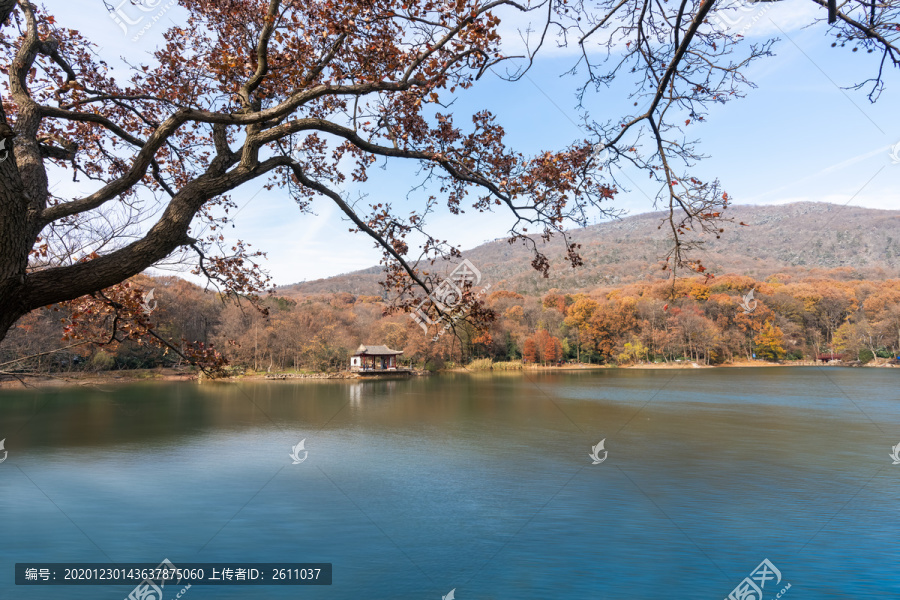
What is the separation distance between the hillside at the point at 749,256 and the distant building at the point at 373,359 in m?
34.9

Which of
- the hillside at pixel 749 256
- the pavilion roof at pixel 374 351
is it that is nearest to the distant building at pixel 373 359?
the pavilion roof at pixel 374 351

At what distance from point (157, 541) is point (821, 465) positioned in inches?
487

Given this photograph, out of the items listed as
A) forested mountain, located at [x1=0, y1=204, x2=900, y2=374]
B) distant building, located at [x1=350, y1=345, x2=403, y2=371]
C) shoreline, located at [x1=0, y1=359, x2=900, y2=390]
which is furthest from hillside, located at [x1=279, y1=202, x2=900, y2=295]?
distant building, located at [x1=350, y1=345, x2=403, y2=371]

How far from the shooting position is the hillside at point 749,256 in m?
79.4

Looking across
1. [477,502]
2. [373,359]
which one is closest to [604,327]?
[373,359]

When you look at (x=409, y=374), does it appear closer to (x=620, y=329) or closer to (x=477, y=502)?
(x=620, y=329)

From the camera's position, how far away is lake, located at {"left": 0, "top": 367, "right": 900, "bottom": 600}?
6273 mm

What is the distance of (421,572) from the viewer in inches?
248

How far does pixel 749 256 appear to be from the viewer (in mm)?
99875

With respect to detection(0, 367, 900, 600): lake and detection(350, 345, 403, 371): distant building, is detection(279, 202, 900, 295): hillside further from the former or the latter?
detection(0, 367, 900, 600): lake

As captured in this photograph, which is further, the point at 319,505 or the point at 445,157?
the point at 319,505

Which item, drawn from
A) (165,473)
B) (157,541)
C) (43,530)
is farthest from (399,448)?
(43,530)

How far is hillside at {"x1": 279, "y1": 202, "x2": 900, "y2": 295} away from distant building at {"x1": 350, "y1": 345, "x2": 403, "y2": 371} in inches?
1372

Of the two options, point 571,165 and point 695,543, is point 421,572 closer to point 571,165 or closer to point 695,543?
point 695,543
